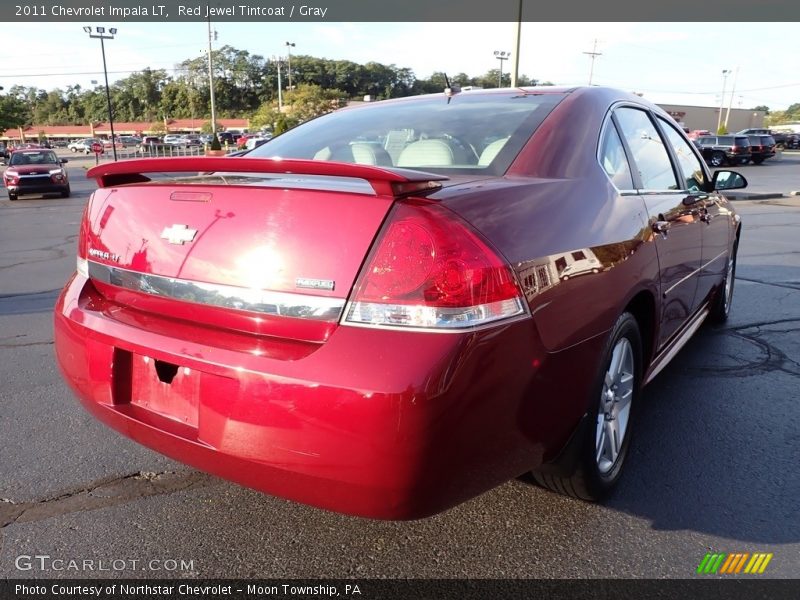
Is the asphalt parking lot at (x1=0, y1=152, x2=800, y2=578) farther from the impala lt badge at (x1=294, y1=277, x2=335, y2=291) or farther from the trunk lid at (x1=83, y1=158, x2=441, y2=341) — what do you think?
the impala lt badge at (x1=294, y1=277, x2=335, y2=291)

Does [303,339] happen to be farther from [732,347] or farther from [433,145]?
[732,347]

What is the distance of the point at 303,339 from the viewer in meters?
1.79

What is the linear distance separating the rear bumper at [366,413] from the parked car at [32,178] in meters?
19.1

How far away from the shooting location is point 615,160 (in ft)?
8.88

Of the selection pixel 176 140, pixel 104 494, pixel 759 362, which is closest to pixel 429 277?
pixel 104 494

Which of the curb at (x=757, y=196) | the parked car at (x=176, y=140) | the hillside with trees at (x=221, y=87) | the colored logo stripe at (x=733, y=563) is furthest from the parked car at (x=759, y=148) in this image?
the hillside with trees at (x=221, y=87)

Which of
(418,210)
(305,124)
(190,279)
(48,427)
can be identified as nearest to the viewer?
(418,210)

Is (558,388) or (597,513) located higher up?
(558,388)

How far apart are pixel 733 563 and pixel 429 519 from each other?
1060 millimetres

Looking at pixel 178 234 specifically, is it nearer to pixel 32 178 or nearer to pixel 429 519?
pixel 429 519

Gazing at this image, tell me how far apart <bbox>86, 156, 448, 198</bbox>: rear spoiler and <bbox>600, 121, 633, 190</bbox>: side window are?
93 cm

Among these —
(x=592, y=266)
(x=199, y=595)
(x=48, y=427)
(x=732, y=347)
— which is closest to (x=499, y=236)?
(x=592, y=266)

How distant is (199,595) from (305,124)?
93.6 inches

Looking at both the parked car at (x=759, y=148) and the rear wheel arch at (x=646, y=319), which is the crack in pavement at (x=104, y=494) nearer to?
the rear wheel arch at (x=646, y=319)
